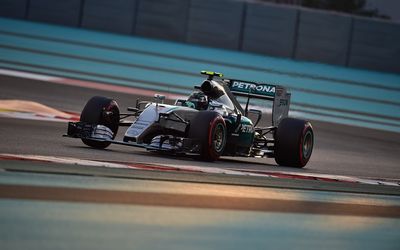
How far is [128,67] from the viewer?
3114 cm

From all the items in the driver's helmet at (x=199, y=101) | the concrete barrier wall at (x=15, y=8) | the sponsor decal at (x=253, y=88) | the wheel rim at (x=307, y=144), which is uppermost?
the concrete barrier wall at (x=15, y=8)

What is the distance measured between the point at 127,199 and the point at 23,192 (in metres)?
0.76

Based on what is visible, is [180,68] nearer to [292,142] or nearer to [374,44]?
[374,44]

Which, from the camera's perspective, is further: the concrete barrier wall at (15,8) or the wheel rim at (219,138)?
the concrete barrier wall at (15,8)

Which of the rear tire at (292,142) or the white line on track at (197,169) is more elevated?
the rear tire at (292,142)

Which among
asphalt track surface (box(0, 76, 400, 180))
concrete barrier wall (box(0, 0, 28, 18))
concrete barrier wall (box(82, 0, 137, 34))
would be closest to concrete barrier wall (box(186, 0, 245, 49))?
concrete barrier wall (box(82, 0, 137, 34))

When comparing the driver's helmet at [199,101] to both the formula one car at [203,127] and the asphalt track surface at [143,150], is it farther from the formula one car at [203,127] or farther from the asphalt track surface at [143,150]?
the asphalt track surface at [143,150]

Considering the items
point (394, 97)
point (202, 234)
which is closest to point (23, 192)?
point (202, 234)

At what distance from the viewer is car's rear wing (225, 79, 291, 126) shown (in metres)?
14.6

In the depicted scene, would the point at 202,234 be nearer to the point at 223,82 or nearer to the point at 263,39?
the point at 223,82

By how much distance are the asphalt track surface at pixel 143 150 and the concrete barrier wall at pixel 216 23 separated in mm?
17438

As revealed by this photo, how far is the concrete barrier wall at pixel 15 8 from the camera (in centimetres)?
4131

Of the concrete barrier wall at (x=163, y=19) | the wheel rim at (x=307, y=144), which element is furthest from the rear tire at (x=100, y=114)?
the concrete barrier wall at (x=163, y=19)

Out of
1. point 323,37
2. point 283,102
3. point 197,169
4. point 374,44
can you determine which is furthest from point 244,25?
point 197,169
